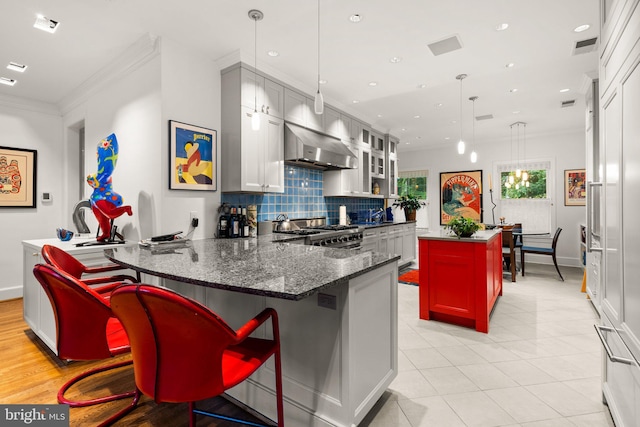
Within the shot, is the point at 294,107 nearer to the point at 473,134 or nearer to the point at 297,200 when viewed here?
the point at 297,200

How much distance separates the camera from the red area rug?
16.5 ft

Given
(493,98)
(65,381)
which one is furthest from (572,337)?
(65,381)

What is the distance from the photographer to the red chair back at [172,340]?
3.30 ft

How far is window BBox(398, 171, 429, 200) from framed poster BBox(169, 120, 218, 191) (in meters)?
6.38

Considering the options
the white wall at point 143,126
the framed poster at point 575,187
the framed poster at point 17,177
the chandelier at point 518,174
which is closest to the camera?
the white wall at point 143,126

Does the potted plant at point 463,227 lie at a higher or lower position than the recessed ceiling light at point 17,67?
lower

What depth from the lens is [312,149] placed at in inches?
156

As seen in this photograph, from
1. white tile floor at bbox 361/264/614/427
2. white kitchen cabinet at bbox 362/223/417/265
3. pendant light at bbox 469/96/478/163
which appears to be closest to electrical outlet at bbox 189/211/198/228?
white tile floor at bbox 361/264/614/427

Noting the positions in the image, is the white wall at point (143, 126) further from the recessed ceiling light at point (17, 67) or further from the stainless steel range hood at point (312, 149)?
the stainless steel range hood at point (312, 149)

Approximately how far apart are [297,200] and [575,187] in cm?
614

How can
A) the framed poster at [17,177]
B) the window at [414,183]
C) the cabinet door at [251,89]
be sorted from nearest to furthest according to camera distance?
1. the cabinet door at [251,89]
2. the framed poster at [17,177]
3. the window at [414,183]

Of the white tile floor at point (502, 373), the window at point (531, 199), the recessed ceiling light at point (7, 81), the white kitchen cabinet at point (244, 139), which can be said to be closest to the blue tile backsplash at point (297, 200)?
the white kitchen cabinet at point (244, 139)

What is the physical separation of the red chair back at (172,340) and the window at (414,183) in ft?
26.3

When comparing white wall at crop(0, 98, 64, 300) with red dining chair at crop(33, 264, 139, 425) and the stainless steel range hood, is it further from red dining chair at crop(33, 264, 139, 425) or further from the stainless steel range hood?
red dining chair at crop(33, 264, 139, 425)
